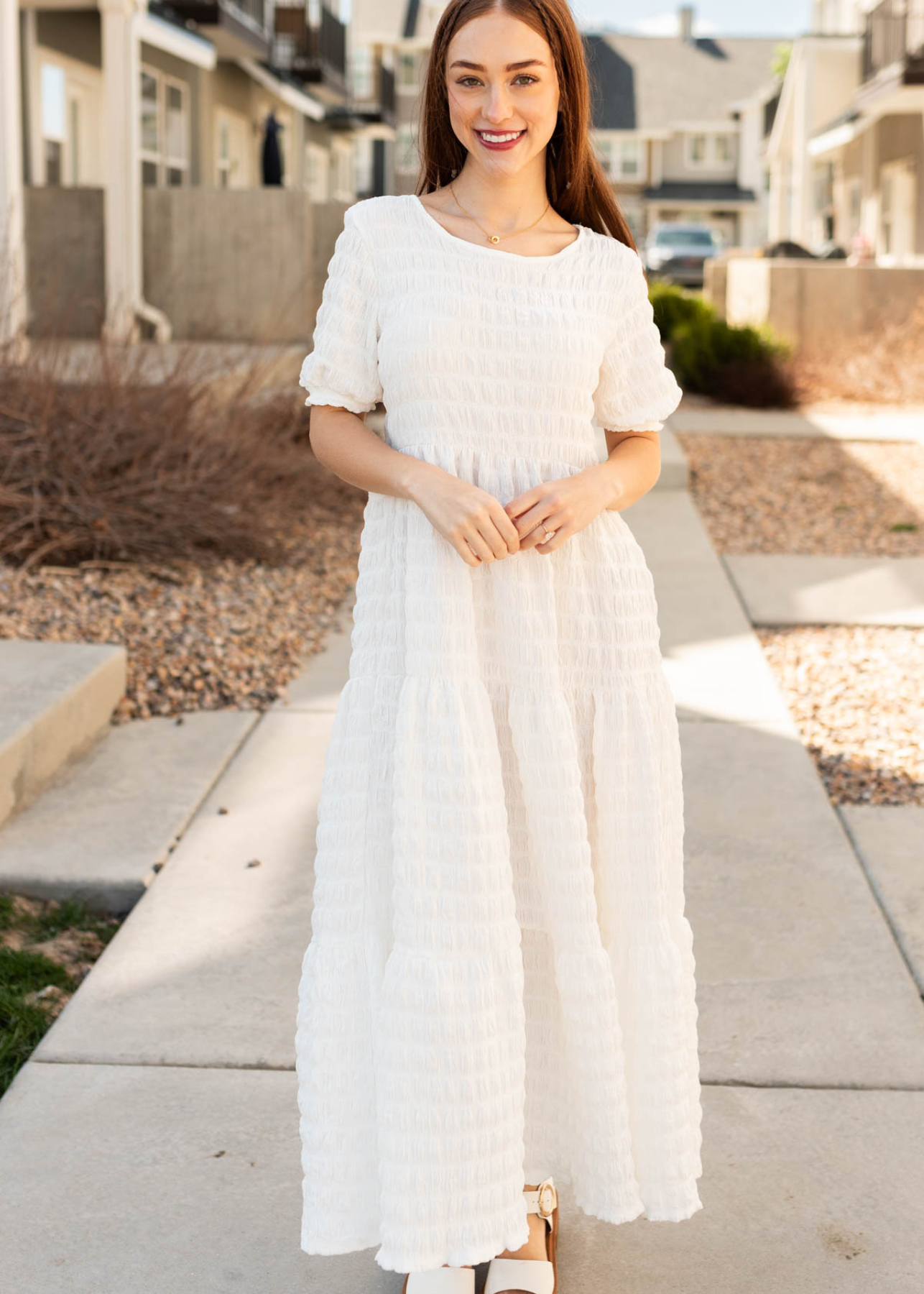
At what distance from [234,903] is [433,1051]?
1617 mm

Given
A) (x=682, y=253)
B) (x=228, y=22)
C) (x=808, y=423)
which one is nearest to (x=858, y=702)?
(x=808, y=423)

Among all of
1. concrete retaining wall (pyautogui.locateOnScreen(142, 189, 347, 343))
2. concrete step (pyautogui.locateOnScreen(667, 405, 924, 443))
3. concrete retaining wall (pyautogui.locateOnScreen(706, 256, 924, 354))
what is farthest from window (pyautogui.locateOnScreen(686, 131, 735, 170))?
concrete retaining wall (pyautogui.locateOnScreen(142, 189, 347, 343))

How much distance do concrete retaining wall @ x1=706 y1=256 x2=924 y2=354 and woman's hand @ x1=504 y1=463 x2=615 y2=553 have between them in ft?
39.5

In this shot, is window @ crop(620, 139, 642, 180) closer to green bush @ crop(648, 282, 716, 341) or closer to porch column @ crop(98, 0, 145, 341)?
green bush @ crop(648, 282, 716, 341)

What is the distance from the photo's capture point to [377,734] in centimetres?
179

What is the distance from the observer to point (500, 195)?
1814mm

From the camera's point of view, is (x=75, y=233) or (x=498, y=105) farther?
(x=75, y=233)

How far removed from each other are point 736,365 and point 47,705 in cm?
945

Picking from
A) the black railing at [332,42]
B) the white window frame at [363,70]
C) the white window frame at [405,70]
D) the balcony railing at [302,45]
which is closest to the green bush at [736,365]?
the balcony railing at [302,45]

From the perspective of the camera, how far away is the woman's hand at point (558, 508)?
5.63 feet

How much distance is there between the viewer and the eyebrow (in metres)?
1.75

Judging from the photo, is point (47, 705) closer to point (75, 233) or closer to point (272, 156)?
point (75, 233)

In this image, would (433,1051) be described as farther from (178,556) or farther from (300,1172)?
(178,556)

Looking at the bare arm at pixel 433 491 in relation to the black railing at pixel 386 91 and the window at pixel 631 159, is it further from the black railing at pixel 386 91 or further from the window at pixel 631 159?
the window at pixel 631 159
